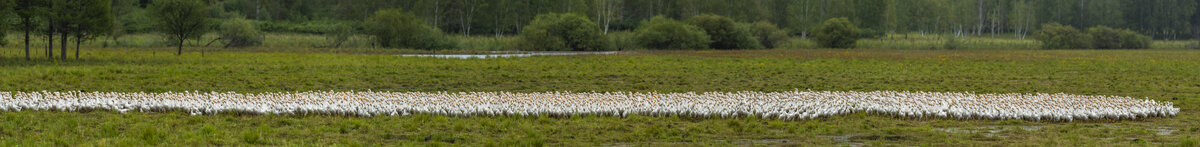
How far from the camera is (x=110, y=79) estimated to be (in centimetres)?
3055

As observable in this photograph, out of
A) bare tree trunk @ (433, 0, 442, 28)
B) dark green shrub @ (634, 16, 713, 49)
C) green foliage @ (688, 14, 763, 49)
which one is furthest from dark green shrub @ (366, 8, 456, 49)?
green foliage @ (688, 14, 763, 49)

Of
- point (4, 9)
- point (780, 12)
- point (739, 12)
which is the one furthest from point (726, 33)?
point (4, 9)

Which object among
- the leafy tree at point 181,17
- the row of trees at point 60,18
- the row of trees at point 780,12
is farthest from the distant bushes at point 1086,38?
the row of trees at point 60,18

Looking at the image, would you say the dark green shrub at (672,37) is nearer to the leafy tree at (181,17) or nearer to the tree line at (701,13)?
the tree line at (701,13)

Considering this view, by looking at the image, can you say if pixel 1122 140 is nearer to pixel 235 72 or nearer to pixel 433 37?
pixel 235 72

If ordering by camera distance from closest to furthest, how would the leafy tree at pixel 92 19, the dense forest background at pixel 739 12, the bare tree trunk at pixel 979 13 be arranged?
the leafy tree at pixel 92 19 < the dense forest background at pixel 739 12 < the bare tree trunk at pixel 979 13

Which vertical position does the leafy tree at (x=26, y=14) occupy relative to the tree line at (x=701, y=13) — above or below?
below

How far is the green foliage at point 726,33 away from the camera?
286 ft

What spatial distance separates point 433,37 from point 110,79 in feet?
168

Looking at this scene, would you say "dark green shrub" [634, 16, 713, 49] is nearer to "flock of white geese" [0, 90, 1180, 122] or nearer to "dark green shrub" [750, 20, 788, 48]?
"dark green shrub" [750, 20, 788, 48]

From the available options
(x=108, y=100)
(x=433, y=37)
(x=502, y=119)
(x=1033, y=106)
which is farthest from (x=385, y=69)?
(x=433, y=37)

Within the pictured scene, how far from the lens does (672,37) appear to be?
83.2 metres

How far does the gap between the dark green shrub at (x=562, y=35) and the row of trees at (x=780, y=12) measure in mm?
25841

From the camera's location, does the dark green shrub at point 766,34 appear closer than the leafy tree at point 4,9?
No
